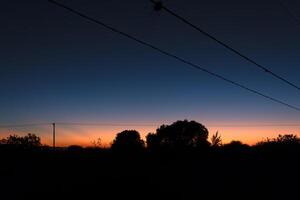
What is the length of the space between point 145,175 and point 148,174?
0.90 ft


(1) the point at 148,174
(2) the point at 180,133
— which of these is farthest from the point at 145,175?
(2) the point at 180,133

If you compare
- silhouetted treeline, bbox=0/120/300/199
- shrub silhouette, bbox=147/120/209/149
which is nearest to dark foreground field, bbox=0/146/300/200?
silhouetted treeline, bbox=0/120/300/199

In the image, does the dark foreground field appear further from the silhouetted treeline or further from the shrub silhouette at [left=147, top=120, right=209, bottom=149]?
the shrub silhouette at [left=147, top=120, right=209, bottom=149]

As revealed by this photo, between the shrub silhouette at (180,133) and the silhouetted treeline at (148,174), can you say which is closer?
the silhouetted treeline at (148,174)

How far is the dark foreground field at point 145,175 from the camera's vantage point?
15375 mm

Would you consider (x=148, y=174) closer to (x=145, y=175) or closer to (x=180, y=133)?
(x=145, y=175)

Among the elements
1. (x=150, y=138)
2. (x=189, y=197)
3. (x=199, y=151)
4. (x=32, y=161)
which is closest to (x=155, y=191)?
(x=189, y=197)

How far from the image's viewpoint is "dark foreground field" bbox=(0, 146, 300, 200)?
50.4ft

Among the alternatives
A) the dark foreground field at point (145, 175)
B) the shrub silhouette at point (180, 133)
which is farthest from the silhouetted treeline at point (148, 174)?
the shrub silhouette at point (180, 133)

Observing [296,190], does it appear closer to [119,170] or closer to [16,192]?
[119,170]

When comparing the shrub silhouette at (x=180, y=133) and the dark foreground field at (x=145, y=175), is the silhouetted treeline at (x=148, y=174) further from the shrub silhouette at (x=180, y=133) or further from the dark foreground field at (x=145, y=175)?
the shrub silhouette at (x=180, y=133)

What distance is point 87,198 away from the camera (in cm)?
1459

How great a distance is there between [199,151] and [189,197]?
6.83 metres

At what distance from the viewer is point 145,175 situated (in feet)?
57.9
